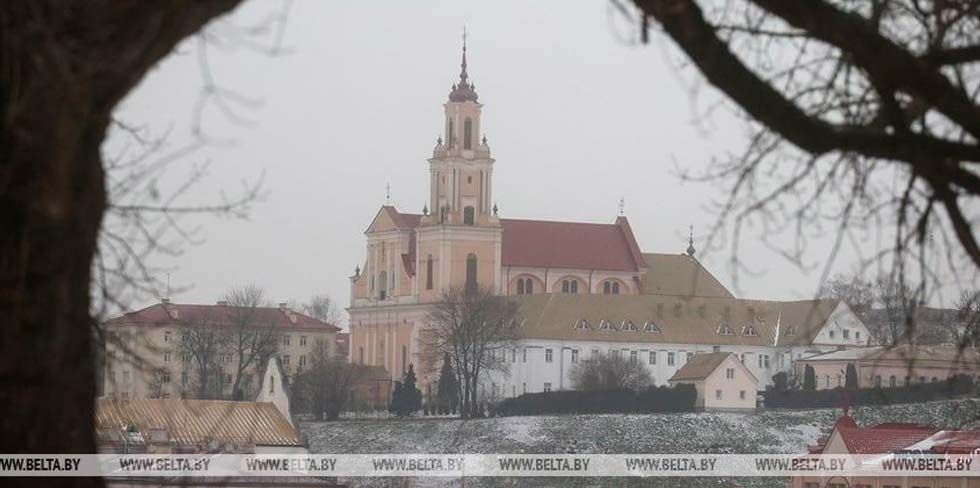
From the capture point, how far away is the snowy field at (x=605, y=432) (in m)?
83.9

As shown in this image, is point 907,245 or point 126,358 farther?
point 126,358

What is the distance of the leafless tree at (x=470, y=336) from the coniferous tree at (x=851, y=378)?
18312 mm

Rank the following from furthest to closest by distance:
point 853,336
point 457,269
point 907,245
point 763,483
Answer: point 457,269, point 853,336, point 763,483, point 907,245

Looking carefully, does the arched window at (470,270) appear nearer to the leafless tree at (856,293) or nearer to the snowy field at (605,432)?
the snowy field at (605,432)

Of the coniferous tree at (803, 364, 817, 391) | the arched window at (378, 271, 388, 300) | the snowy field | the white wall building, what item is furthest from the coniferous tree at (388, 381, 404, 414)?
the coniferous tree at (803, 364, 817, 391)

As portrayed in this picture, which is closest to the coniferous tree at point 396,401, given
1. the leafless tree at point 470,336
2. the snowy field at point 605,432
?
the leafless tree at point 470,336

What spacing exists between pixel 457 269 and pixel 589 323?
9552mm

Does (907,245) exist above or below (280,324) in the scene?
below

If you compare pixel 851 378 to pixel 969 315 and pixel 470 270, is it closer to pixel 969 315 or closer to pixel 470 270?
pixel 470 270

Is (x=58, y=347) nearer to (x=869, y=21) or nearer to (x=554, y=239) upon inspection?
(x=869, y=21)

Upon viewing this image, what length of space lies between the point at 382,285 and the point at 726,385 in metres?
26.4

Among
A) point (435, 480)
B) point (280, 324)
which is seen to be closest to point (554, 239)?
point (280, 324)

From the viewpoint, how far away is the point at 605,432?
86438 mm

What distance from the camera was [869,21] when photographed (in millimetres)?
4691
